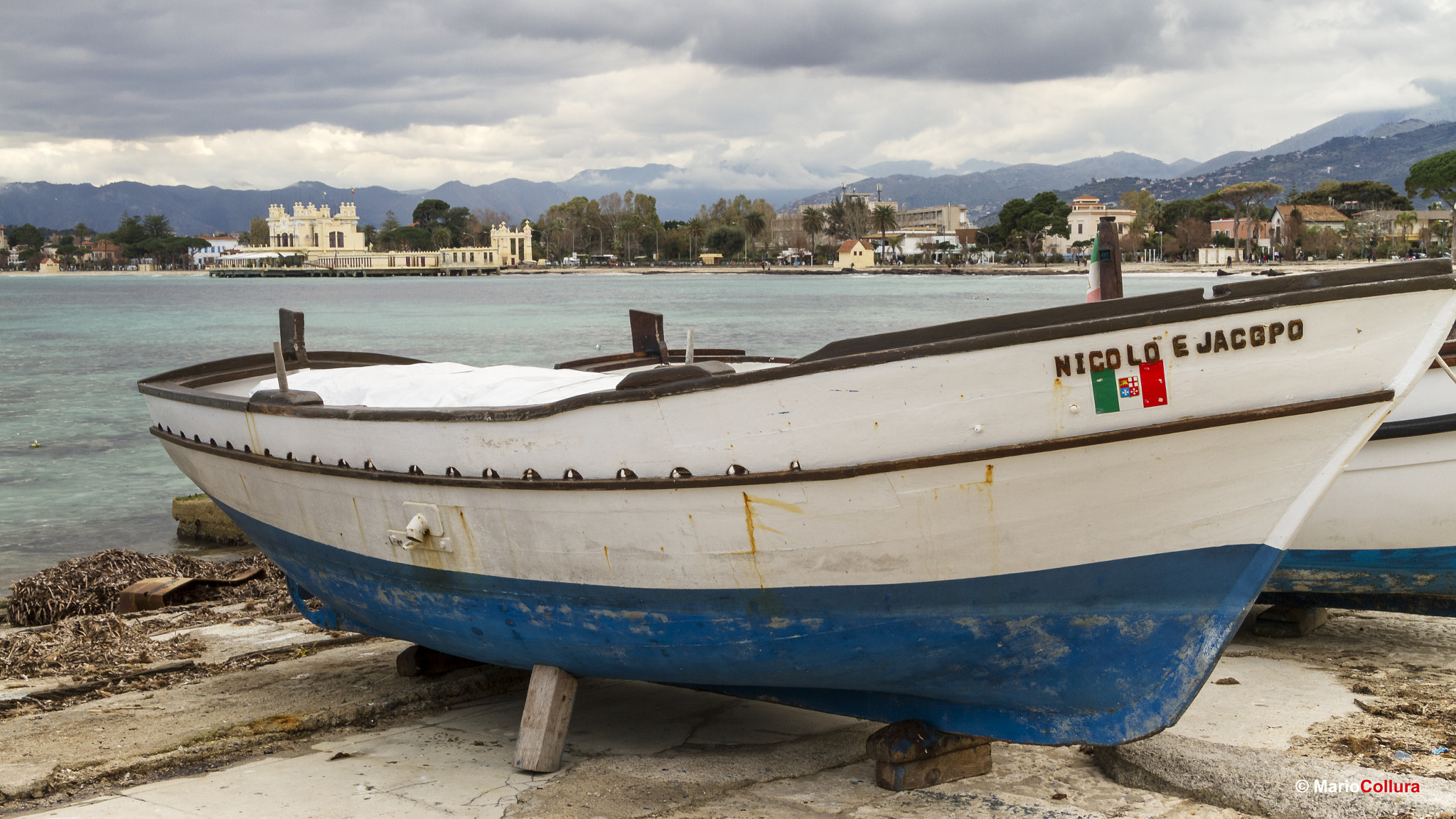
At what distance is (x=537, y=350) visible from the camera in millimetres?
46125

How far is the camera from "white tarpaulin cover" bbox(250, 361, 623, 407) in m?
5.13

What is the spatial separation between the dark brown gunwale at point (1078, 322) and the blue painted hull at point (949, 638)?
783 mm

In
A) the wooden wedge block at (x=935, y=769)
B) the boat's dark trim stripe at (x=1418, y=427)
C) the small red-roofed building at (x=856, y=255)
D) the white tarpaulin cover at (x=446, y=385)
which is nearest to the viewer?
the wooden wedge block at (x=935, y=769)

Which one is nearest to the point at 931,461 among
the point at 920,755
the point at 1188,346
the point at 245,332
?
the point at 1188,346

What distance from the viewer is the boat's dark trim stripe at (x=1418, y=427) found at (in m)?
5.86

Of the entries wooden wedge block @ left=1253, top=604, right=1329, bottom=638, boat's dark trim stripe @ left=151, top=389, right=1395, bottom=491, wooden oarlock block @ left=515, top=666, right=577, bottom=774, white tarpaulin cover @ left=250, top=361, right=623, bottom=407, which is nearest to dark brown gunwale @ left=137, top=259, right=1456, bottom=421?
boat's dark trim stripe @ left=151, top=389, right=1395, bottom=491

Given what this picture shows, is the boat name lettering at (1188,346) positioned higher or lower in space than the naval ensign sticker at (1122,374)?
higher

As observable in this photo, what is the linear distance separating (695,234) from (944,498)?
178372 millimetres

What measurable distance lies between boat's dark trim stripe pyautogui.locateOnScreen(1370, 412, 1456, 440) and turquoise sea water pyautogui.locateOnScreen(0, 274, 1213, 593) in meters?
12.6

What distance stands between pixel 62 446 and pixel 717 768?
2220 centimetres

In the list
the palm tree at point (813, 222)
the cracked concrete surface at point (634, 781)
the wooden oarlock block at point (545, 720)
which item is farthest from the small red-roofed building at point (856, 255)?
the wooden oarlock block at point (545, 720)

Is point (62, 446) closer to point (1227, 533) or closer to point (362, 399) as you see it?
point (362, 399)

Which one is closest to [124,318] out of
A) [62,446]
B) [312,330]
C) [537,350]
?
[312,330]

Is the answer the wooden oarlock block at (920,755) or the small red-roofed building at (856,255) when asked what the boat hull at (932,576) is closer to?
the wooden oarlock block at (920,755)
